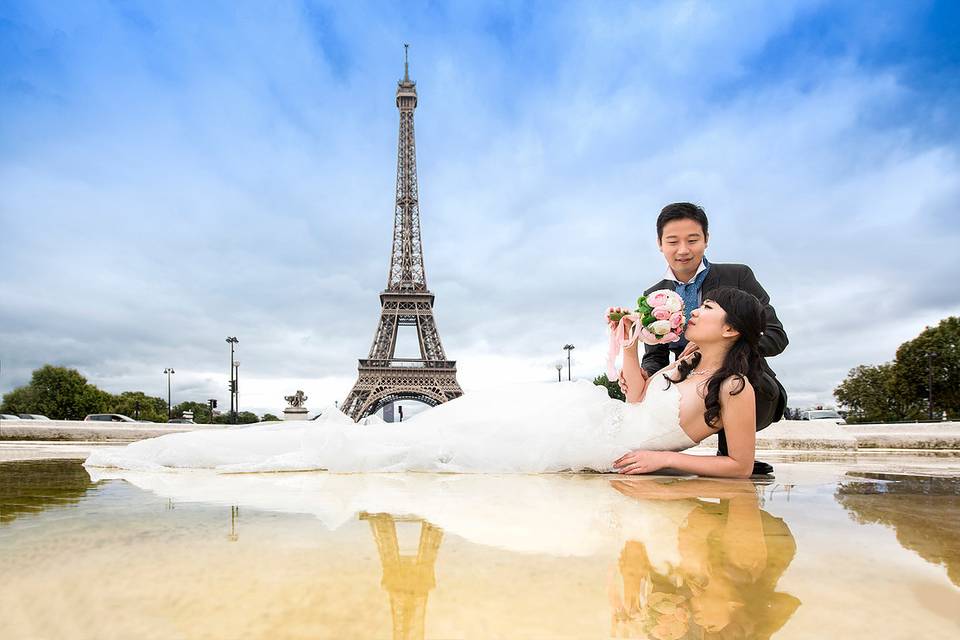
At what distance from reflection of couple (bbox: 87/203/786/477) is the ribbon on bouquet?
0.08m

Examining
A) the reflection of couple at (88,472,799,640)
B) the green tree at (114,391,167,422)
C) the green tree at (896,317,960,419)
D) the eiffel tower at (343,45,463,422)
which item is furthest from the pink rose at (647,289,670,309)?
the green tree at (114,391,167,422)

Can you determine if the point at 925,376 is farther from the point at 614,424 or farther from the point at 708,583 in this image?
the point at 708,583

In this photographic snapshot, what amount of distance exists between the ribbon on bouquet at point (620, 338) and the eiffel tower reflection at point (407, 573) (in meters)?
1.84

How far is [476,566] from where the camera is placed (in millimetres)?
1300

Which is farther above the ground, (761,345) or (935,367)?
(935,367)

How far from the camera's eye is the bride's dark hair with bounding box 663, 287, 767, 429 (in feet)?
9.79

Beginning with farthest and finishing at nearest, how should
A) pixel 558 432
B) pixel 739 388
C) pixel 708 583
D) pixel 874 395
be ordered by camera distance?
pixel 874 395 → pixel 558 432 → pixel 739 388 → pixel 708 583

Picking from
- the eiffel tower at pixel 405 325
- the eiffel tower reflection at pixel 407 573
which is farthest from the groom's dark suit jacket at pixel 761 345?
the eiffel tower at pixel 405 325

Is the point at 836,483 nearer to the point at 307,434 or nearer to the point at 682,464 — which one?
the point at 682,464

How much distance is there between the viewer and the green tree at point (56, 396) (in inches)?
1793

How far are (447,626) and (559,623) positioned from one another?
0.61ft

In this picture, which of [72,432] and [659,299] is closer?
[659,299]

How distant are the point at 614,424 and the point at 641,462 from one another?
0.37 meters

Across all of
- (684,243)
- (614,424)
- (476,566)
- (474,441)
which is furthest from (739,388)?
(476,566)
